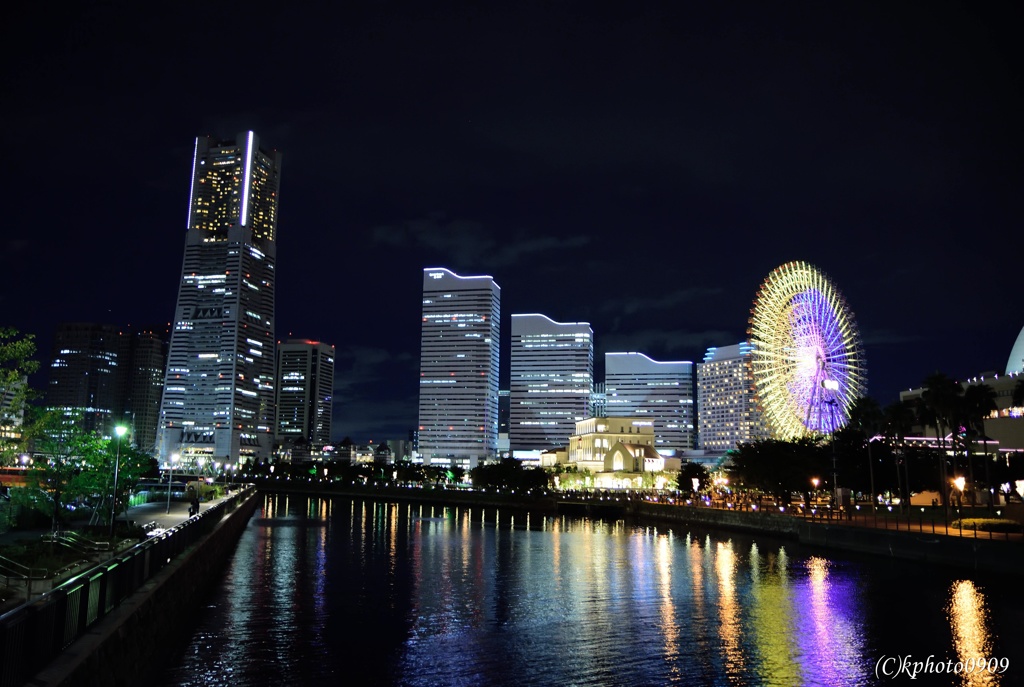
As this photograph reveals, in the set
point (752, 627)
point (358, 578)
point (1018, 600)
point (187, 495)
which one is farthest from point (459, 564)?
point (187, 495)

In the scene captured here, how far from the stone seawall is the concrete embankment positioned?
4122cm

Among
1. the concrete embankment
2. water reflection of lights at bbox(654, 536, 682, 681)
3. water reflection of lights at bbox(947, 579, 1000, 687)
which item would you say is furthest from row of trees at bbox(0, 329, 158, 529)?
the concrete embankment

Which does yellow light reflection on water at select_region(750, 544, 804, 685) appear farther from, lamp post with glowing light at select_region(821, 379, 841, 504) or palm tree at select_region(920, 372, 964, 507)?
lamp post with glowing light at select_region(821, 379, 841, 504)

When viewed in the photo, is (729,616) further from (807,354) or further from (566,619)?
(807,354)

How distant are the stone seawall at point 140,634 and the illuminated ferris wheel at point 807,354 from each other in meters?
71.4

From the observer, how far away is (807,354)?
89125 millimetres

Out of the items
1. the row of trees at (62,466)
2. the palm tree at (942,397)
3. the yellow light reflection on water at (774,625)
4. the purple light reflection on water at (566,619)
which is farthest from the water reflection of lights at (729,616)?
the palm tree at (942,397)

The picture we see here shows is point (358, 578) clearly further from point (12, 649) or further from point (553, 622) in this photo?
point (12, 649)

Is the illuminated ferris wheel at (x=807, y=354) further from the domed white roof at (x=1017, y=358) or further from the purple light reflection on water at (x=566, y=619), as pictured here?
the domed white roof at (x=1017, y=358)

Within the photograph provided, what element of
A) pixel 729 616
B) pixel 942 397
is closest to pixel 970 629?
pixel 729 616

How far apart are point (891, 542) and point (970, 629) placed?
81.0 ft

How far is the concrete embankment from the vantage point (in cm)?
4325

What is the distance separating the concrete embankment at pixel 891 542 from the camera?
4325 centimetres

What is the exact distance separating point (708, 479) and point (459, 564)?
98916mm
